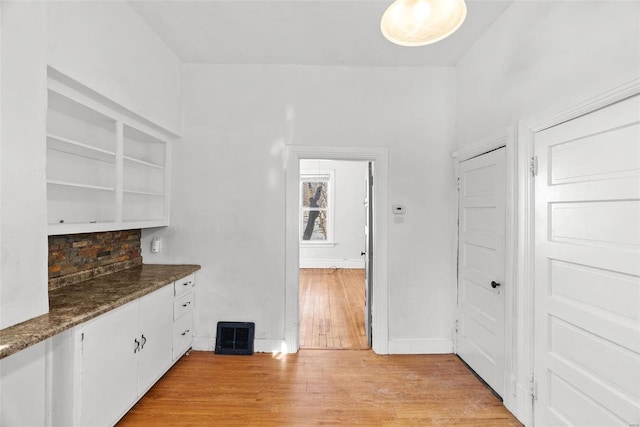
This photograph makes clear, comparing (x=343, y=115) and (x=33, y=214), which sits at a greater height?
(x=343, y=115)

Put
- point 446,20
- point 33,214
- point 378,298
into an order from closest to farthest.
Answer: point 446,20 < point 33,214 < point 378,298

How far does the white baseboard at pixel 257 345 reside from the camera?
3.03m

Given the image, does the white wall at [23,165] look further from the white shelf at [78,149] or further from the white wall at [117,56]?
the white shelf at [78,149]

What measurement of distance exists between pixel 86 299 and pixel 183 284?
97 centimetres

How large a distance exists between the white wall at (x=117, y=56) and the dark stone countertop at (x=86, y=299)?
1.31 m

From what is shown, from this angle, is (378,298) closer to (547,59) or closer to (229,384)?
(229,384)

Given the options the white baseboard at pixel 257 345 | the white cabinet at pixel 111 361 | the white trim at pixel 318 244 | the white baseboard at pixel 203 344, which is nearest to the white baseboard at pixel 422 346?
the white baseboard at pixel 257 345

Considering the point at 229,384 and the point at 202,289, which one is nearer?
the point at 229,384

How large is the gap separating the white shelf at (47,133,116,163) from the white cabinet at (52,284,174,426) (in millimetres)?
1085

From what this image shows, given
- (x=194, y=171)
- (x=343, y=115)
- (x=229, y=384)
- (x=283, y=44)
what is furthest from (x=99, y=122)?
(x=229, y=384)

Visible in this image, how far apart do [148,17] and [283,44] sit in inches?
42.1

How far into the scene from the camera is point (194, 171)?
A: 3078 mm

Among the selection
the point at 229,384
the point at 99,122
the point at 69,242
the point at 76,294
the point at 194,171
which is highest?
the point at 99,122

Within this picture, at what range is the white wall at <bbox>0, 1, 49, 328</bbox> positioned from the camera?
140 centimetres
